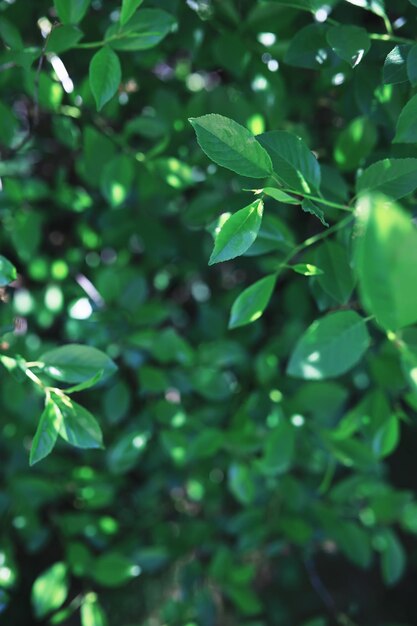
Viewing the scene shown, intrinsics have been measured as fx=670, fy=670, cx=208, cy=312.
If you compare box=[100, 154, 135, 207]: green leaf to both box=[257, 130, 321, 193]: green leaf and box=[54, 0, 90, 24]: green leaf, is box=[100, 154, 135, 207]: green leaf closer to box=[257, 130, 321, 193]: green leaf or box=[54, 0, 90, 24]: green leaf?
box=[54, 0, 90, 24]: green leaf

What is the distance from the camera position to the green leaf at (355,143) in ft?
2.45

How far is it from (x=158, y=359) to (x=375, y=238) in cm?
66

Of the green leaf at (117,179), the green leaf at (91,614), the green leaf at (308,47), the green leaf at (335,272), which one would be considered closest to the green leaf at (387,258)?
the green leaf at (335,272)

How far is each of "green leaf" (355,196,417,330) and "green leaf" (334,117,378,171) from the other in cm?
47

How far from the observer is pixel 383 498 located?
1029 mm

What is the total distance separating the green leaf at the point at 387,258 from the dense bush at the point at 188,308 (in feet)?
0.72

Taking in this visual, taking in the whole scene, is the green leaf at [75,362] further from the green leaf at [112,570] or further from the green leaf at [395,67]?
the green leaf at [112,570]

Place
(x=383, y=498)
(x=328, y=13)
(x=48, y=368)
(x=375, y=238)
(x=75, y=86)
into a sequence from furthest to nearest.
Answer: (x=383, y=498) → (x=75, y=86) → (x=328, y=13) → (x=48, y=368) → (x=375, y=238)

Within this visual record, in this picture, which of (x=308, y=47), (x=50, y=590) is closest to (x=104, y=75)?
(x=308, y=47)

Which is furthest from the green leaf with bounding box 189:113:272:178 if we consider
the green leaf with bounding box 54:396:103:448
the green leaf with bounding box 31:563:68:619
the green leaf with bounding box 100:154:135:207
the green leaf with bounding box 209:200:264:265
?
the green leaf with bounding box 31:563:68:619

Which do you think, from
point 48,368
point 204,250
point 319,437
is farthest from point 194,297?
point 48,368

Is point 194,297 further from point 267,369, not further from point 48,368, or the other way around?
point 48,368

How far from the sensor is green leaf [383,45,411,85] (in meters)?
0.57

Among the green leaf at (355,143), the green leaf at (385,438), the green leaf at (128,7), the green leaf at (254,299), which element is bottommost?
the green leaf at (385,438)
